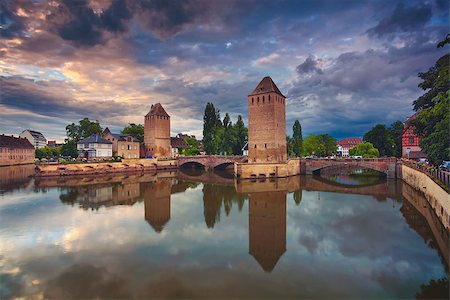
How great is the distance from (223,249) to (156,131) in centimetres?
4614

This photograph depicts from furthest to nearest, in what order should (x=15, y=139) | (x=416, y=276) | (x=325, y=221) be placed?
(x=15, y=139) → (x=325, y=221) → (x=416, y=276)

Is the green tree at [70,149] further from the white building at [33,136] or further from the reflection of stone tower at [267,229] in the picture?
the reflection of stone tower at [267,229]

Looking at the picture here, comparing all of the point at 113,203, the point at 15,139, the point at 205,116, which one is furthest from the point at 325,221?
the point at 15,139

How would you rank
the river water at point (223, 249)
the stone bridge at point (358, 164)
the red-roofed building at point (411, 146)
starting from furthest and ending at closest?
the red-roofed building at point (411, 146) → the stone bridge at point (358, 164) → the river water at point (223, 249)

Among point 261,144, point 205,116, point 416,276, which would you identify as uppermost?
point 205,116

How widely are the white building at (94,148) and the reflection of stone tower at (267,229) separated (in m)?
33.9

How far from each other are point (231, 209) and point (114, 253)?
9.26 metres

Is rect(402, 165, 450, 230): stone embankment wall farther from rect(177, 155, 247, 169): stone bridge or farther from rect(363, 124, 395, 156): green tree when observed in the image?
rect(363, 124, 395, 156): green tree

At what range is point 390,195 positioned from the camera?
75.1ft

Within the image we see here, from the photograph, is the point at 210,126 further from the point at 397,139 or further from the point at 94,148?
the point at 397,139

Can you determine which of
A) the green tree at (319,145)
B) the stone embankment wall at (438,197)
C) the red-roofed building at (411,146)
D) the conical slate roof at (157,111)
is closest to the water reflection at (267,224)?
the stone embankment wall at (438,197)

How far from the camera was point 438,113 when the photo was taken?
39.7ft

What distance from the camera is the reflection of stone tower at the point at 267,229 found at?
1039 cm

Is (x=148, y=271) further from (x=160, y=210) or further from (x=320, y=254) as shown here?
(x=160, y=210)
